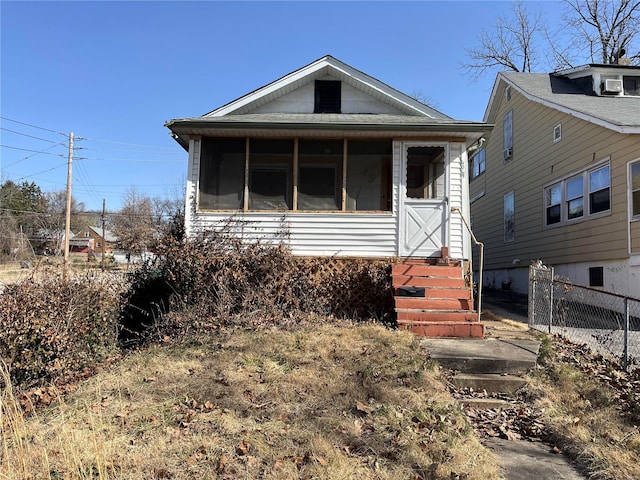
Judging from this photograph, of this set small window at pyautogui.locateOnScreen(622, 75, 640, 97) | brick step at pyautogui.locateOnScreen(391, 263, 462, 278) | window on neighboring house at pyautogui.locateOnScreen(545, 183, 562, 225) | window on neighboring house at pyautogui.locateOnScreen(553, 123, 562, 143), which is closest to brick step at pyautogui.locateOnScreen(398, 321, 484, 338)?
brick step at pyautogui.locateOnScreen(391, 263, 462, 278)

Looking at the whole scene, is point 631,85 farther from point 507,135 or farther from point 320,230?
point 320,230

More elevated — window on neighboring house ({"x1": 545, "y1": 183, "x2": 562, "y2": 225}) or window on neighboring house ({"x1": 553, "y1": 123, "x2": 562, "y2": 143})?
window on neighboring house ({"x1": 553, "y1": 123, "x2": 562, "y2": 143})

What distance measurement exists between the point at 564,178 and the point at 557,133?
1.50 metres

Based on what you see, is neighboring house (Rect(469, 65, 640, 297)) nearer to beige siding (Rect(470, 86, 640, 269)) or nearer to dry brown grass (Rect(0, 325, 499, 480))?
beige siding (Rect(470, 86, 640, 269))

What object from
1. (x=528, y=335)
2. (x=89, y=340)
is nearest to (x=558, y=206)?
(x=528, y=335)

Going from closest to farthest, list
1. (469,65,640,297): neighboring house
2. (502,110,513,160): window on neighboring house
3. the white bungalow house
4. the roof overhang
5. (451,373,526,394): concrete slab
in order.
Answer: (451,373,526,394): concrete slab < the roof overhang < the white bungalow house < (469,65,640,297): neighboring house < (502,110,513,160): window on neighboring house

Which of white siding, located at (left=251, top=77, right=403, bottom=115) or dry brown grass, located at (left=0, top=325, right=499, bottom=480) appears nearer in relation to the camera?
Result: dry brown grass, located at (left=0, top=325, right=499, bottom=480)

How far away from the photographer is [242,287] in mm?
7441

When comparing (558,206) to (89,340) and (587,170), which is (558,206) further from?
(89,340)

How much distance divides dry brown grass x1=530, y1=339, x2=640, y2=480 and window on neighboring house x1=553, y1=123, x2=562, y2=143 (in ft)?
30.6

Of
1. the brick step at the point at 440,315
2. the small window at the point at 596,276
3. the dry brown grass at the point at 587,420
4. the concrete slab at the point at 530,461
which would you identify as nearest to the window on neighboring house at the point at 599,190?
the small window at the point at 596,276

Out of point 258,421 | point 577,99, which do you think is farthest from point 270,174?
point 577,99

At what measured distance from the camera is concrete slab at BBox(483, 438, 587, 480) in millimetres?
3291

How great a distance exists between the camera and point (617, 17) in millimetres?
23062
